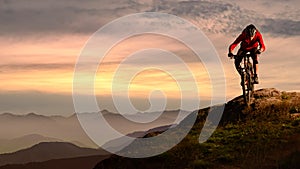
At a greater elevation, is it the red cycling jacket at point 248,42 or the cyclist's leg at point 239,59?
the red cycling jacket at point 248,42

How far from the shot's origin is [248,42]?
75.5 feet

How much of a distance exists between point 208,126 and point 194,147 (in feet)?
12.1

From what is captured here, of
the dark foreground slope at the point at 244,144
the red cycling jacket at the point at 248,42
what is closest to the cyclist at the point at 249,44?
the red cycling jacket at the point at 248,42

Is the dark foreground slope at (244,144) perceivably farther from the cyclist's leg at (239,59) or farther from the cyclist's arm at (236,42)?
the cyclist's arm at (236,42)

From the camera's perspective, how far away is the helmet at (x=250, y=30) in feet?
74.4

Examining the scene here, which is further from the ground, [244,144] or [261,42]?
[261,42]

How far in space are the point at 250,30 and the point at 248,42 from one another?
2.12 ft

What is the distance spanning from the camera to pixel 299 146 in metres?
17.5

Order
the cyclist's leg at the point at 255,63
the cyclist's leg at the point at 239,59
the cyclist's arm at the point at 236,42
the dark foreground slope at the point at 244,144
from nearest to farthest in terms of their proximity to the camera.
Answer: the dark foreground slope at the point at 244,144 → the cyclist's arm at the point at 236,42 → the cyclist's leg at the point at 255,63 → the cyclist's leg at the point at 239,59

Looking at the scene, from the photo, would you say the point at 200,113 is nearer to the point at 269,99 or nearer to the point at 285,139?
the point at 269,99

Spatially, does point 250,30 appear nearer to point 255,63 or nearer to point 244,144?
point 255,63


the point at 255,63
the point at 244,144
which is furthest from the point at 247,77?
the point at 244,144

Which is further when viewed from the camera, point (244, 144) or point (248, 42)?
point (248, 42)

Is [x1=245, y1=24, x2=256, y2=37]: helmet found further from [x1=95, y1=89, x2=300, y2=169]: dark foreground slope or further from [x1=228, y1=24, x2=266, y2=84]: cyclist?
[x1=95, y1=89, x2=300, y2=169]: dark foreground slope
